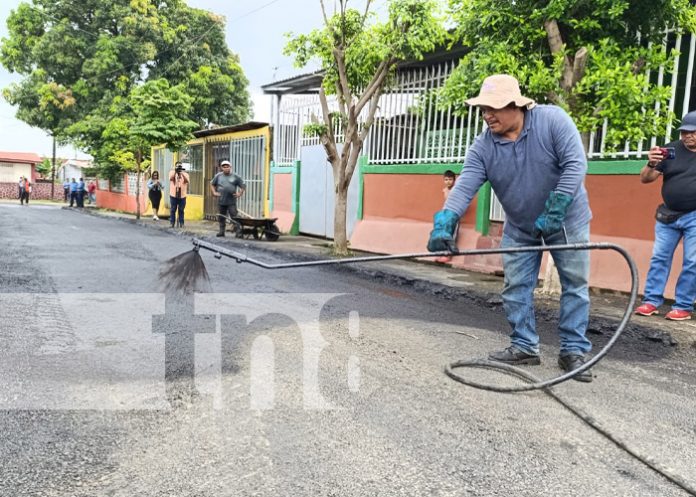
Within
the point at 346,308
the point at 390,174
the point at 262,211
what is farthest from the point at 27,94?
the point at 346,308

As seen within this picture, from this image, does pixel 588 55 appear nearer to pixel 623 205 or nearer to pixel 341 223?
pixel 623 205

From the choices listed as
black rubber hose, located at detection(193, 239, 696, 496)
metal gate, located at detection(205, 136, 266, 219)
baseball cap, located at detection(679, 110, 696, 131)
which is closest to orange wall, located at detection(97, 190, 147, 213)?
metal gate, located at detection(205, 136, 266, 219)

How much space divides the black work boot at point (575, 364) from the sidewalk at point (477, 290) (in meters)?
1.46

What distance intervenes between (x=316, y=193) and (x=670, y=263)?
380 inches

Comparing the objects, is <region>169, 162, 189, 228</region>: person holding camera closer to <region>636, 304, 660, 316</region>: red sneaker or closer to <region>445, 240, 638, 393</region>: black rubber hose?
<region>636, 304, 660, 316</region>: red sneaker

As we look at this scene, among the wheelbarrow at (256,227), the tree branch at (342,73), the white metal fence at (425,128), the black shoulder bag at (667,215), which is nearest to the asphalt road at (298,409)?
the black shoulder bag at (667,215)

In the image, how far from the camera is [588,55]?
626cm

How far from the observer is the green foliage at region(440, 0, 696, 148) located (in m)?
6.01

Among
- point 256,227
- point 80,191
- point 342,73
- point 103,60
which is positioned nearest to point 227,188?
point 256,227

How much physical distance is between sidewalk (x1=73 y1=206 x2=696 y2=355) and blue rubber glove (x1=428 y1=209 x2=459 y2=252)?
7.40ft

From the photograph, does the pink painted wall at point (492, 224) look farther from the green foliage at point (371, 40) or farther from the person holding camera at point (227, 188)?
the person holding camera at point (227, 188)

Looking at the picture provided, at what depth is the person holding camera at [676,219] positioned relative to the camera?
5414 millimetres

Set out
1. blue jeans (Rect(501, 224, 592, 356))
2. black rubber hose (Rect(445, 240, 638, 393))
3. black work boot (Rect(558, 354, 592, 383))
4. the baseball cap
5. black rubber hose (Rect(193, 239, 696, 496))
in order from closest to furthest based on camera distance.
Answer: black rubber hose (Rect(193, 239, 696, 496))
black rubber hose (Rect(445, 240, 638, 393))
black work boot (Rect(558, 354, 592, 383))
blue jeans (Rect(501, 224, 592, 356))
the baseball cap

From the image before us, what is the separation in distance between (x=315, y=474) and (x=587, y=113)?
5.22 meters
